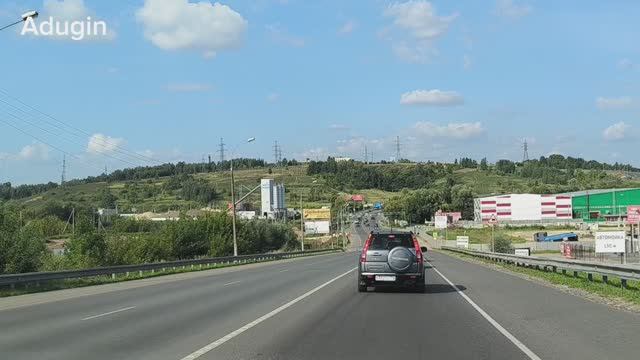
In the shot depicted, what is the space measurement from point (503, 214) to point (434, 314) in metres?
133

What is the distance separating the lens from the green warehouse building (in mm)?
134375

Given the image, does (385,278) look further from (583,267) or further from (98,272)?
(98,272)

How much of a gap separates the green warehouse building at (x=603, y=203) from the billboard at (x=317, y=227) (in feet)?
173

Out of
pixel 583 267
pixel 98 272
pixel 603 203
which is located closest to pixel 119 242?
pixel 98 272

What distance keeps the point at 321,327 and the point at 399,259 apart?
7.96 m

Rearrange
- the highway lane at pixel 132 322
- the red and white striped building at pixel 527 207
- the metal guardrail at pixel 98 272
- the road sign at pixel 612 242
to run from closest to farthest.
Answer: the highway lane at pixel 132 322 < the metal guardrail at pixel 98 272 < the road sign at pixel 612 242 < the red and white striped building at pixel 527 207

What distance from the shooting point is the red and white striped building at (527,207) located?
5600 inches

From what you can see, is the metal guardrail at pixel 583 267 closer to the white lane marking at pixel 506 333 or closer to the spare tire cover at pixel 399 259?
the white lane marking at pixel 506 333

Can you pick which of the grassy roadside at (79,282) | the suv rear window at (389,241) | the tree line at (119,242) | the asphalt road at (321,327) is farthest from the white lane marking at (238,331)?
the tree line at (119,242)

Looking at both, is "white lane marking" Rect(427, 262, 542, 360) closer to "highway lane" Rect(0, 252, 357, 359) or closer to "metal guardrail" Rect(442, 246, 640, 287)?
"highway lane" Rect(0, 252, 357, 359)

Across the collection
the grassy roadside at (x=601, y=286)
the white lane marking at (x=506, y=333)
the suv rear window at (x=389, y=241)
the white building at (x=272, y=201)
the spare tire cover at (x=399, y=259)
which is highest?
the white building at (x=272, y=201)

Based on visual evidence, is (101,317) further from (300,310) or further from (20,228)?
(20,228)

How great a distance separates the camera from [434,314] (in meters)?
16.0

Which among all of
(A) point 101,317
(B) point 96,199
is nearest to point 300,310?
(A) point 101,317
